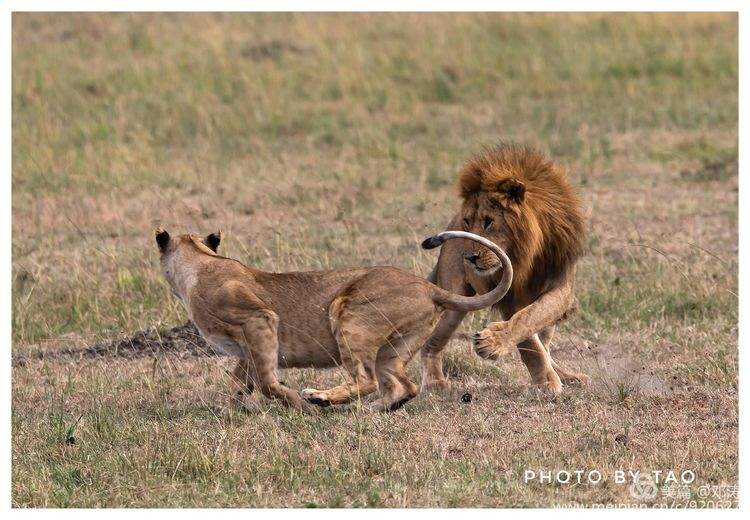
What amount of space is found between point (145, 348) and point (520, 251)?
94.7 inches

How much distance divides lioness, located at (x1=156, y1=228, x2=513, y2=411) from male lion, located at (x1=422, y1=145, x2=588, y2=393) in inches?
13.7

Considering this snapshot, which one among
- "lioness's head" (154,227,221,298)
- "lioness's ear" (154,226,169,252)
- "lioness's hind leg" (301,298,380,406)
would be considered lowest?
"lioness's hind leg" (301,298,380,406)

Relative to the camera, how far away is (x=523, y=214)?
22.5 ft

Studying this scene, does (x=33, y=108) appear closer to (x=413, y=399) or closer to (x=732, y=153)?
(x=732, y=153)

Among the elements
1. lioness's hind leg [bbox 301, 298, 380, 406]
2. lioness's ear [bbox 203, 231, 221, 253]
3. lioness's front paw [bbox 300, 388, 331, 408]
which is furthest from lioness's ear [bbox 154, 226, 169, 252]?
lioness's front paw [bbox 300, 388, 331, 408]

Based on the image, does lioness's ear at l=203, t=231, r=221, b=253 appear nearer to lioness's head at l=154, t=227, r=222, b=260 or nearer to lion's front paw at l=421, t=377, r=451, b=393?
lioness's head at l=154, t=227, r=222, b=260

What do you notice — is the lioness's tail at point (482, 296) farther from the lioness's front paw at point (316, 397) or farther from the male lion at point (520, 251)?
the lioness's front paw at point (316, 397)

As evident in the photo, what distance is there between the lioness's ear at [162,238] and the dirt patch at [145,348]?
109cm

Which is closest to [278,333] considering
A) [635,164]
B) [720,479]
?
[720,479]

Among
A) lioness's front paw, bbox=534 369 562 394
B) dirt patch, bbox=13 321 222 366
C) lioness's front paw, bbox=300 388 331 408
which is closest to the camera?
lioness's front paw, bbox=300 388 331 408

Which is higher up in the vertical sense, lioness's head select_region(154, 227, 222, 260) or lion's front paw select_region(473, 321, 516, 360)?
lioness's head select_region(154, 227, 222, 260)

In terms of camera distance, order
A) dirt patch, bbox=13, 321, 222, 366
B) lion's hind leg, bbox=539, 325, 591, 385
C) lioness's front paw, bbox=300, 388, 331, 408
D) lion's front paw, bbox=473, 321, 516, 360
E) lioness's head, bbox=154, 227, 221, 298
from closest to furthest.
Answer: lioness's front paw, bbox=300, 388, 331, 408 < lion's front paw, bbox=473, 321, 516, 360 < lioness's head, bbox=154, 227, 221, 298 < lion's hind leg, bbox=539, 325, 591, 385 < dirt patch, bbox=13, 321, 222, 366

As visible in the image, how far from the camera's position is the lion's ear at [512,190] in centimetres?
684

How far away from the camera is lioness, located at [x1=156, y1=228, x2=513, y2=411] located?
6.42 meters
